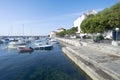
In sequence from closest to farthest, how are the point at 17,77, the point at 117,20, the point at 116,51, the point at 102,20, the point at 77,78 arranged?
1. the point at 77,78
2. the point at 17,77
3. the point at 116,51
4. the point at 117,20
5. the point at 102,20

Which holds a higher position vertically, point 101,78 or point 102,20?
point 102,20

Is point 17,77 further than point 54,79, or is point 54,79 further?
point 17,77

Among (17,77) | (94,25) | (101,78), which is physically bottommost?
(17,77)

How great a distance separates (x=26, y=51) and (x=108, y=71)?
1639 inches

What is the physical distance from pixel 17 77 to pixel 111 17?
32579mm

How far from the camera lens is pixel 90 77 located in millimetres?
19953

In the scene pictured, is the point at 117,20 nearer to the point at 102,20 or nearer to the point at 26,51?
the point at 102,20

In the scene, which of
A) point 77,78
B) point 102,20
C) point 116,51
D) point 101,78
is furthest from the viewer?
point 102,20

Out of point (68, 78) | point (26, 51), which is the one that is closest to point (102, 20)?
point (26, 51)

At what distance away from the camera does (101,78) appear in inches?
626

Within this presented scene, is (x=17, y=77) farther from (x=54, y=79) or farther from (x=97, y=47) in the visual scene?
(x=97, y=47)

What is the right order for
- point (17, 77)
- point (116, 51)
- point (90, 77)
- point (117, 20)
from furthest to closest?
point (117, 20) → point (116, 51) → point (17, 77) → point (90, 77)

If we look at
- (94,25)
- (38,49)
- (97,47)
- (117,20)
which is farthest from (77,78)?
(38,49)

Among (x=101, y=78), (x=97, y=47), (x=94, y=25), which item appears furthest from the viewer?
(x=94, y=25)
